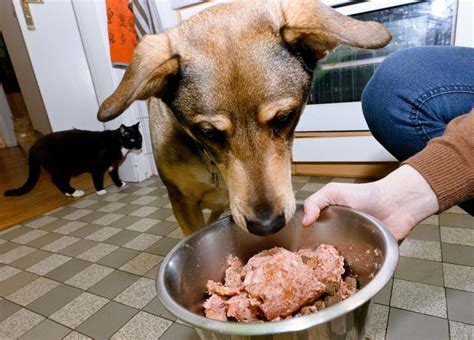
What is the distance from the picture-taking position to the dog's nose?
0.64 meters

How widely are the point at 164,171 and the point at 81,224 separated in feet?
3.96

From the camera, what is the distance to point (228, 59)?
69cm

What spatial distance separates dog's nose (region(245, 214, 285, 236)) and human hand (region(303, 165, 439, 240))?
73 mm

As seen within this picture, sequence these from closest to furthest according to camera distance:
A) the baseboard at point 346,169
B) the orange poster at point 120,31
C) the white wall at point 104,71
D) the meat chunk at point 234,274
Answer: the meat chunk at point 234,274 → the baseboard at point 346,169 → the orange poster at point 120,31 → the white wall at point 104,71

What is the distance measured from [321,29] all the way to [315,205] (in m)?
0.36

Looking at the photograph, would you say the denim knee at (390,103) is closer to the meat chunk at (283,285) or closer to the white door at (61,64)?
the meat chunk at (283,285)

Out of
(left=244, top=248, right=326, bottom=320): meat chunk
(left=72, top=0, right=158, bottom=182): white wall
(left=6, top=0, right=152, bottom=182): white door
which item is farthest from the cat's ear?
(left=244, top=248, right=326, bottom=320): meat chunk

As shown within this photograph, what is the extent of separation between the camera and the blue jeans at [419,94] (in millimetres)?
759

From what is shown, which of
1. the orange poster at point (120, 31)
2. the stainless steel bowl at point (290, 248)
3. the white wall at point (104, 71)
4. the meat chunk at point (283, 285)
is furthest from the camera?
the white wall at point (104, 71)

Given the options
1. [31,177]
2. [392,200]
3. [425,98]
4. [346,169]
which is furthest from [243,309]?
[31,177]

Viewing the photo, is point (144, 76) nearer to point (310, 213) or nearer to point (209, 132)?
point (209, 132)

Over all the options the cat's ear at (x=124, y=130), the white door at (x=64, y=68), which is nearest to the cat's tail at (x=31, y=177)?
the white door at (x=64, y=68)

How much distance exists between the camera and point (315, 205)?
70 centimetres

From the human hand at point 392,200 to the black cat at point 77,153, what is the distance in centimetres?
194
